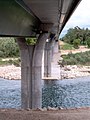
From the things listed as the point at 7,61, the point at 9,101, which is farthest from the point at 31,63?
the point at 7,61

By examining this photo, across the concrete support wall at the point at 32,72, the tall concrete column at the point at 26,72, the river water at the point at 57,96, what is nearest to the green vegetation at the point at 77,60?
the river water at the point at 57,96

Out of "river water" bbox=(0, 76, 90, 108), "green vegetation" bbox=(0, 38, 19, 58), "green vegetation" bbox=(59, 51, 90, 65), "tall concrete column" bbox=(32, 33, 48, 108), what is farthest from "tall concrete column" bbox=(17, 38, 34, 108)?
"green vegetation" bbox=(0, 38, 19, 58)

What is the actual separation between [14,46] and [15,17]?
68.1 meters

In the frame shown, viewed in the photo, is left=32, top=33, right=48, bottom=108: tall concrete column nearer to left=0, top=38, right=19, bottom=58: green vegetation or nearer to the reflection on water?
the reflection on water

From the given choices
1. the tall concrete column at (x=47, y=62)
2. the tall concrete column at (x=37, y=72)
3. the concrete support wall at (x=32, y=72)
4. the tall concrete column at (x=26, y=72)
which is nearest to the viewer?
the tall concrete column at (x=26, y=72)

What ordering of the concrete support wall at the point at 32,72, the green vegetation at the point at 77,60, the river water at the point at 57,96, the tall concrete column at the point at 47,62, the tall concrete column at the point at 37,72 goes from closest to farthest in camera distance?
1. the concrete support wall at the point at 32,72
2. the tall concrete column at the point at 37,72
3. the river water at the point at 57,96
4. the tall concrete column at the point at 47,62
5. the green vegetation at the point at 77,60

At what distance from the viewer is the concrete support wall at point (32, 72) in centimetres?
2695

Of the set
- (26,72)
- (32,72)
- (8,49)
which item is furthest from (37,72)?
(8,49)

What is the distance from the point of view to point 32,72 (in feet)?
91.2

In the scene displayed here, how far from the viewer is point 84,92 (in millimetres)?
38594

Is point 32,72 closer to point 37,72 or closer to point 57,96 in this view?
point 37,72

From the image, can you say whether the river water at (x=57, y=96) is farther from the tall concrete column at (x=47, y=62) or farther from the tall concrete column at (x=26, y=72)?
the tall concrete column at (x=47, y=62)

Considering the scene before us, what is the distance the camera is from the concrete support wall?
26.9m

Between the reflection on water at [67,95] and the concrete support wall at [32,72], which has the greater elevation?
the concrete support wall at [32,72]
